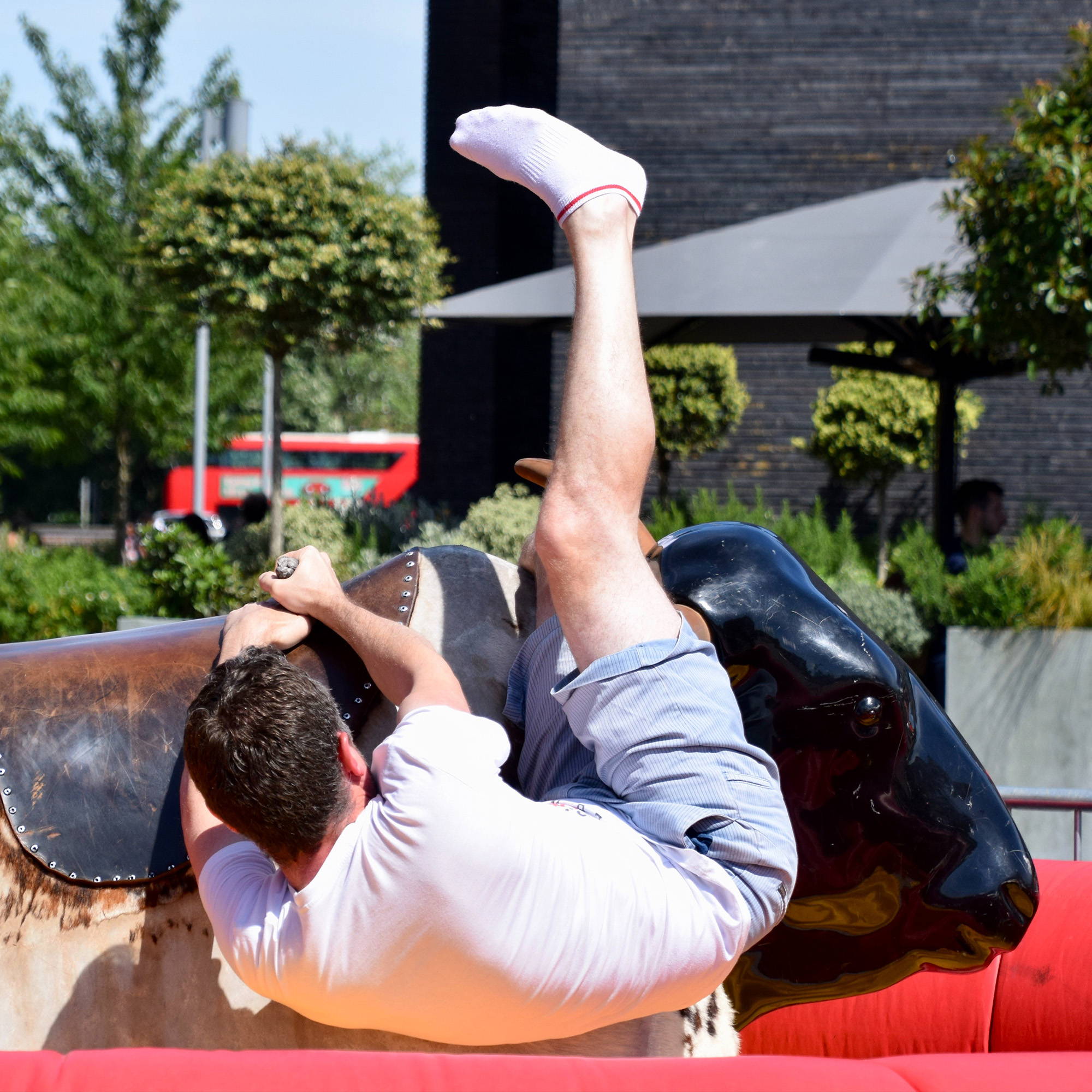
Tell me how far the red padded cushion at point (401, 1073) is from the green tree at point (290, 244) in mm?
6329

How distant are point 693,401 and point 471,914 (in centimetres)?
1068

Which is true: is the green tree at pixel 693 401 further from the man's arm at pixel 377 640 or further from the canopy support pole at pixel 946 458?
the man's arm at pixel 377 640

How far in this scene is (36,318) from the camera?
12.5m

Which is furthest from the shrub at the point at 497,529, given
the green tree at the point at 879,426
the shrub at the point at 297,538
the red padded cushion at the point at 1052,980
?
the green tree at the point at 879,426

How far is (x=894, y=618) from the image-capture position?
18.5 ft

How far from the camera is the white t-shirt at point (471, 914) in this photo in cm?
135

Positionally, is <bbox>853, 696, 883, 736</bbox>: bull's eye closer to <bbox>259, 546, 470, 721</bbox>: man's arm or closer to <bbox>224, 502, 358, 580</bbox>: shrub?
<bbox>259, 546, 470, 721</bbox>: man's arm

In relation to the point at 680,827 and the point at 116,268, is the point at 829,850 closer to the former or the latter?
the point at 680,827

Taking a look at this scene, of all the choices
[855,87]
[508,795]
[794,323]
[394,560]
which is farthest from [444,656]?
[855,87]

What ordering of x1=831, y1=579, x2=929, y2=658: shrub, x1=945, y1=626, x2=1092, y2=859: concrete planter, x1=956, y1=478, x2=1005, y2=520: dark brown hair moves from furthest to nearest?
x1=956, y1=478, x2=1005, y2=520: dark brown hair → x1=831, y1=579, x2=929, y2=658: shrub → x1=945, y1=626, x2=1092, y2=859: concrete planter

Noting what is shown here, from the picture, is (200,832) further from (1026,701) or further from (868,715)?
(1026,701)

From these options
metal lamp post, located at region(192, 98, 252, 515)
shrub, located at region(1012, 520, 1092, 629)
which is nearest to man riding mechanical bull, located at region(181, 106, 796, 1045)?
shrub, located at region(1012, 520, 1092, 629)

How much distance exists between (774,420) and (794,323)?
466cm

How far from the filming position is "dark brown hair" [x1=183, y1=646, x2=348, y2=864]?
4.51ft
